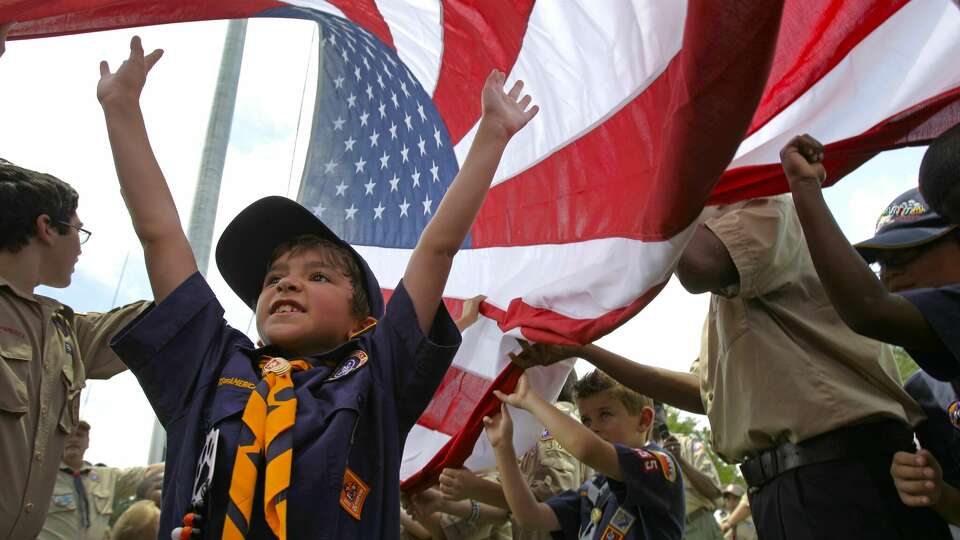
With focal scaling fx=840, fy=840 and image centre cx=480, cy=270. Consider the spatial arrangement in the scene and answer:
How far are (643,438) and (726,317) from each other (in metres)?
1.41

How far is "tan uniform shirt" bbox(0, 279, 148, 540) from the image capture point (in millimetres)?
2301

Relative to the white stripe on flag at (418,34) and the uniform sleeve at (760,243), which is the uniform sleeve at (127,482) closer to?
the white stripe on flag at (418,34)

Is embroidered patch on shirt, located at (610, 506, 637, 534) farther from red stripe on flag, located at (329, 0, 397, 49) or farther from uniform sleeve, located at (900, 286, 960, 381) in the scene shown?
red stripe on flag, located at (329, 0, 397, 49)

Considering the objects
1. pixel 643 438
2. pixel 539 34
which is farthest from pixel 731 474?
pixel 539 34

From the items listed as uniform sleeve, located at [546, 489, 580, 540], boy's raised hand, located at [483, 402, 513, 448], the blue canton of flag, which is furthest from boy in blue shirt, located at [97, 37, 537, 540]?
uniform sleeve, located at [546, 489, 580, 540]

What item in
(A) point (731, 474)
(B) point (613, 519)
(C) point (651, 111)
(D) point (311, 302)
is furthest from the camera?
(A) point (731, 474)

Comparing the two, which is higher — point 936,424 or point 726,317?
point 726,317

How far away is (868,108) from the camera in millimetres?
2047

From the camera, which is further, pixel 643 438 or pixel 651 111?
pixel 643 438

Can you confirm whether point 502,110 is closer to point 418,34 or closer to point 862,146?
point 862,146

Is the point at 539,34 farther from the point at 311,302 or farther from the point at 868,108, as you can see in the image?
A: the point at 311,302

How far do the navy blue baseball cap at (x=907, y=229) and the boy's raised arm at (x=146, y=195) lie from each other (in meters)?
1.74

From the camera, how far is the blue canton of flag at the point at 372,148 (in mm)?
3520

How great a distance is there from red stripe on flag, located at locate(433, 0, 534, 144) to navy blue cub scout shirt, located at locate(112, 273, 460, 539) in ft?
3.74
